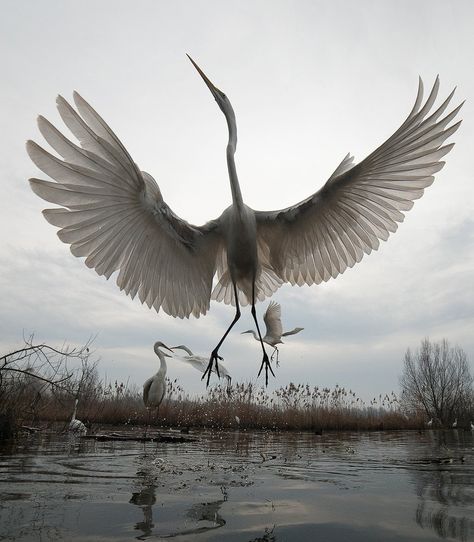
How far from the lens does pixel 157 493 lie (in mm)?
2828

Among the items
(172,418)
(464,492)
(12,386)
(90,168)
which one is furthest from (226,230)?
(172,418)

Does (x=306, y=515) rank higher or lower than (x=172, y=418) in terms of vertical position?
lower

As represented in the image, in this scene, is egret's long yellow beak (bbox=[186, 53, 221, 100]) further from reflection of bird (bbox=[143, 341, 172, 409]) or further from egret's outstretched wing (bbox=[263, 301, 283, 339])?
reflection of bird (bbox=[143, 341, 172, 409])

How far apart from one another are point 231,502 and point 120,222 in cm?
281

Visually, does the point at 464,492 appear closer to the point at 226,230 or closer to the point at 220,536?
the point at 220,536

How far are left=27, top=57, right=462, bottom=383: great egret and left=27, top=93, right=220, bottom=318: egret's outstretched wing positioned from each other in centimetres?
1

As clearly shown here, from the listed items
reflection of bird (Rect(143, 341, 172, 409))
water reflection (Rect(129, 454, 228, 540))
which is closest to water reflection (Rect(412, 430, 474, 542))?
water reflection (Rect(129, 454, 228, 540))

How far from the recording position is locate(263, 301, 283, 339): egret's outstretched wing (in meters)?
5.99

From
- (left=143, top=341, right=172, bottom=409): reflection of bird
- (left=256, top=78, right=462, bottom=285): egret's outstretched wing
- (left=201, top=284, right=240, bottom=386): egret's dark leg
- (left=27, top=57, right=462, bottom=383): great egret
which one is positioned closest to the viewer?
(left=27, top=57, right=462, bottom=383): great egret

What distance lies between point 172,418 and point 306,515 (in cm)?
1349

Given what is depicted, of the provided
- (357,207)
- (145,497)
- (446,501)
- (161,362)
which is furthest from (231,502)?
(161,362)

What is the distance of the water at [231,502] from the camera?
6.49 ft

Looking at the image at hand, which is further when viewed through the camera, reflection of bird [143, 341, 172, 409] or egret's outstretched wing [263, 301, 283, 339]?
reflection of bird [143, 341, 172, 409]

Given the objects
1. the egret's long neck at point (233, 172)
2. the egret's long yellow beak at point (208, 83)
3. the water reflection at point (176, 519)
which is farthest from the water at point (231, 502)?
the egret's long yellow beak at point (208, 83)
